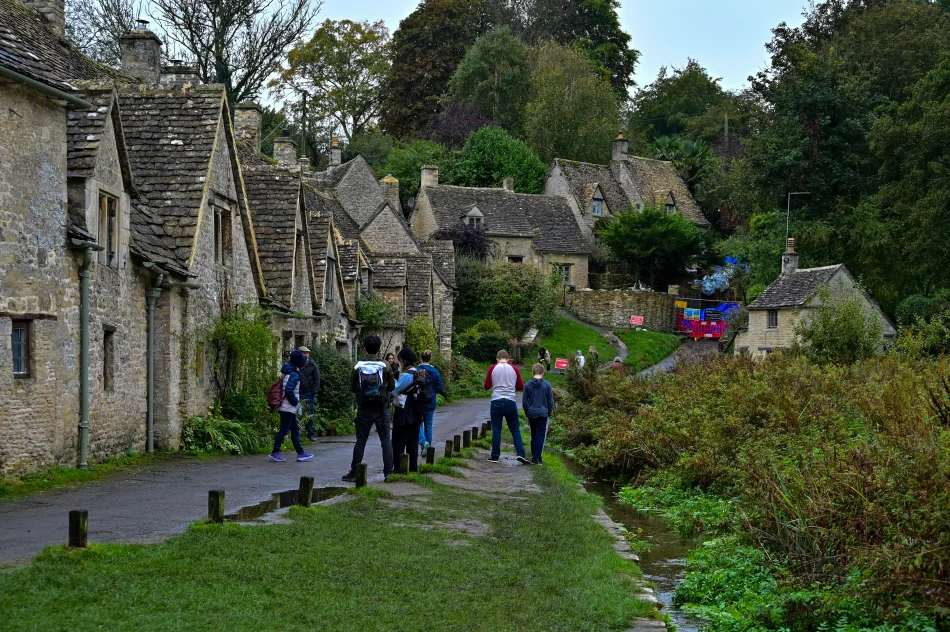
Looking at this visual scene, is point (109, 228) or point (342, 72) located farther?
point (342, 72)

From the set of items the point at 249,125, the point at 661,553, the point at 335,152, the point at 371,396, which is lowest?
the point at 661,553

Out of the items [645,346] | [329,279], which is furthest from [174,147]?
[645,346]

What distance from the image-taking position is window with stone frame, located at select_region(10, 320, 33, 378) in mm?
16234

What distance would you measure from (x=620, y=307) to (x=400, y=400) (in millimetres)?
51137

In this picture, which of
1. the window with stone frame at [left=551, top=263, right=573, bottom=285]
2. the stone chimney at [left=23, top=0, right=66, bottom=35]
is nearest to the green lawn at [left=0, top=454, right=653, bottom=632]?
the stone chimney at [left=23, top=0, right=66, bottom=35]

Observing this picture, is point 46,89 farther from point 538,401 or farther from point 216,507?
point 538,401

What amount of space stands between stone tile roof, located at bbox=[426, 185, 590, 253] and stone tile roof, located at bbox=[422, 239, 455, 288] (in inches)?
316

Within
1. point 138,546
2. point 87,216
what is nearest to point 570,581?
point 138,546

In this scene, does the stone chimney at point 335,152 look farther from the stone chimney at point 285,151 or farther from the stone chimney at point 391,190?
the stone chimney at point 285,151

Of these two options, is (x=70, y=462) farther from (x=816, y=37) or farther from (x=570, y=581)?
(x=816, y=37)

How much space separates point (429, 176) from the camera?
237 feet

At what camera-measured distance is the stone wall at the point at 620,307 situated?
68188mm

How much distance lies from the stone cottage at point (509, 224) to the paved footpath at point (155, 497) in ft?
156

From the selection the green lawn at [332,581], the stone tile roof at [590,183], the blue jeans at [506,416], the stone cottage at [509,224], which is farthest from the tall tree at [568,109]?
the green lawn at [332,581]
